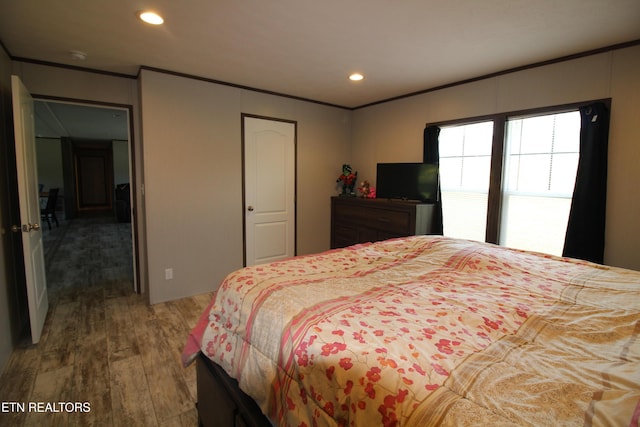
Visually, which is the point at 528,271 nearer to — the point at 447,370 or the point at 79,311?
the point at 447,370

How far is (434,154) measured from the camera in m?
3.85

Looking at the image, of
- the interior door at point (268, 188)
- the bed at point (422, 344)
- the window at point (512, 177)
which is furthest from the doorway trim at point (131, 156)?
the window at point (512, 177)

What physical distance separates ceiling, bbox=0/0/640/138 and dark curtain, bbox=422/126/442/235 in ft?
→ 2.15

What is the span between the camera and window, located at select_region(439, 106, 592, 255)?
9.59 feet

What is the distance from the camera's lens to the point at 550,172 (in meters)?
3.00

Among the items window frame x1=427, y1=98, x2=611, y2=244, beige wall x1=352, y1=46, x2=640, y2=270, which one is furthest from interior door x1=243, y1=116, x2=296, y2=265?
window frame x1=427, y1=98, x2=611, y2=244

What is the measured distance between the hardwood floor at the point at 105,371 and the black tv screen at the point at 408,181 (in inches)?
106

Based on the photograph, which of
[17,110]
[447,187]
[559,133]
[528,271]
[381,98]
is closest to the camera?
[528,271]

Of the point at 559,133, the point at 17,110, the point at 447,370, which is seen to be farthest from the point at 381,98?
the point at 447,370

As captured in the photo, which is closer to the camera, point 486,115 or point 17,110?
point 17,110

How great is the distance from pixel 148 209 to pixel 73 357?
1424 mm

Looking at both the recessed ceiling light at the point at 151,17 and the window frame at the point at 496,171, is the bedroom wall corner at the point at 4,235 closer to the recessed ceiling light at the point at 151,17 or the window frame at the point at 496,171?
the recessed ceiling light at the point at 151,17

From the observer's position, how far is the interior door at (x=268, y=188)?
4.01m

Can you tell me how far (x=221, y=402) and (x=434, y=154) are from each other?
341 centimetres
